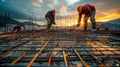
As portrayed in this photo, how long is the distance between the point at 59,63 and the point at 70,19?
20511 millimetres

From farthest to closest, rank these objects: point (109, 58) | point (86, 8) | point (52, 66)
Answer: point (86, 8)
point (109, 58)
point (52, 66)

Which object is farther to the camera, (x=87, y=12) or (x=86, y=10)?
(x=87, y=12)

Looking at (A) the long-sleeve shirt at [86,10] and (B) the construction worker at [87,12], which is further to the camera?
(A) the long-sleeve shirt at [86,10]

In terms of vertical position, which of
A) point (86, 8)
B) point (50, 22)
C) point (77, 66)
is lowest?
point (77, 66)

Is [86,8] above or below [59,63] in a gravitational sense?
above

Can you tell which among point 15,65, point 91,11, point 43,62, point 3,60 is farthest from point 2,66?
point 91,11

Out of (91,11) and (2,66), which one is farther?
(91,11)

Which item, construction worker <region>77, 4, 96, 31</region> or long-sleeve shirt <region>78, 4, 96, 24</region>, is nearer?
construction worker <region>77, 4, 96, 31</region>

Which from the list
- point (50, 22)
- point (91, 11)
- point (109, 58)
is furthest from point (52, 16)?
point (109, 58)

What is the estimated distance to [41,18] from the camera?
69.3 ft

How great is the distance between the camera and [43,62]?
195cm

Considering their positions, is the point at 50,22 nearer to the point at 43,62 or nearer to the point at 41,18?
the point at 43,62

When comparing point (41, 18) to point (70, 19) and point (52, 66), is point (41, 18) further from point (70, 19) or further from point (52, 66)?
point (52, 66)

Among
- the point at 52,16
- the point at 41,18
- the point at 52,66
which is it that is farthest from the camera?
the point at 41,18
